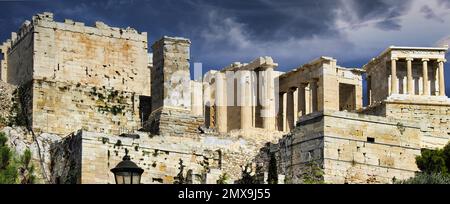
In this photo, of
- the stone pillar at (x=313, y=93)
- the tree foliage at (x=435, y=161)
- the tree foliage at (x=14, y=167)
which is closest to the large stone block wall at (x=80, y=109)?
the tree foliage at (x=14, y=167)

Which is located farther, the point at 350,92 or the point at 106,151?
the point at 350,92

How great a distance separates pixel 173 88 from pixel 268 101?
12598 millimetres

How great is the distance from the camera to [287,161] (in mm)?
43812

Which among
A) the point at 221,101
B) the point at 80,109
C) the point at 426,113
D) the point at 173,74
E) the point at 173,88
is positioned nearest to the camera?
the point at 173,88

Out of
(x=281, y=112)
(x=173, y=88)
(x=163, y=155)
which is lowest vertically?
(x=163, y=155)

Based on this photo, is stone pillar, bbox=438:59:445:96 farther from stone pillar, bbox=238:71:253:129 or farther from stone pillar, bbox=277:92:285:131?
stone pillar, bbox=238:71:253:129

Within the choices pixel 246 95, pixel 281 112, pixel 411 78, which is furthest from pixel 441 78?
pixel 246 95

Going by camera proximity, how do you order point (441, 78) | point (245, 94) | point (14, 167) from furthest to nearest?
point (245, 94) → point (441, 78) → point (14, 167)

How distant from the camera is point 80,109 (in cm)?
4569

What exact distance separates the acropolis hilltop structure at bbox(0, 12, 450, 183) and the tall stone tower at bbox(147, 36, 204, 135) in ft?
0.12

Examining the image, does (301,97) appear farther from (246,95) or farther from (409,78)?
(409,78)

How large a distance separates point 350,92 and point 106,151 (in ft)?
64.1

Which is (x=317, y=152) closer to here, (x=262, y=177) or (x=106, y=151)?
(x=262, y=177)
